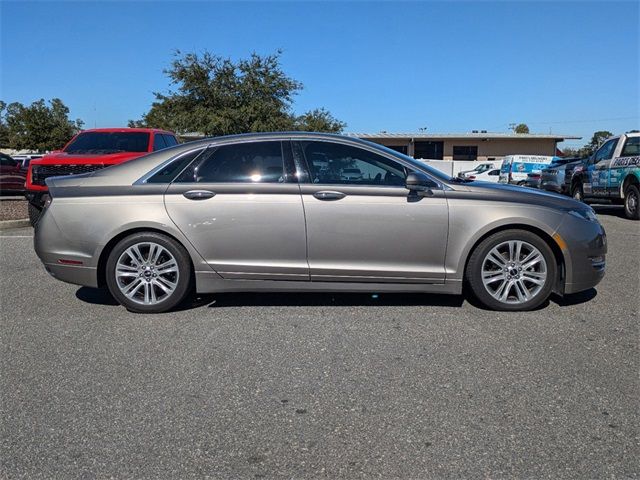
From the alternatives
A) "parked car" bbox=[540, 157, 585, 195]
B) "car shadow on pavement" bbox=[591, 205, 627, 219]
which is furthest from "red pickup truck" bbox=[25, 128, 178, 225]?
"parked car" bbox=[540, 157, 585, 195]

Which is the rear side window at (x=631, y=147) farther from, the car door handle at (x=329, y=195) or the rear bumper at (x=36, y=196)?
the rear bumper at (x=36, y=196)

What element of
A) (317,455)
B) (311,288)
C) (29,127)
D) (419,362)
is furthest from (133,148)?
(29,127)

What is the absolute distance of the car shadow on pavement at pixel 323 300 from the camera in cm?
538

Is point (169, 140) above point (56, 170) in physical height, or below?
above

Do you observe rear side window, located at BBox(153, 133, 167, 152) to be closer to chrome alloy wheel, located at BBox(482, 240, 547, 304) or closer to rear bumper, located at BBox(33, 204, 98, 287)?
rear bumper, located at BBox(33, 204, 98, 287)

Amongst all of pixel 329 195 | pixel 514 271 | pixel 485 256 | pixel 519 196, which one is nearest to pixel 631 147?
pixel 519 196

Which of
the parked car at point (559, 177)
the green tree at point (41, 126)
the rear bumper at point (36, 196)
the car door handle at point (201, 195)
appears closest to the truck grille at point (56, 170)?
the rear bumper at point (36, 196)

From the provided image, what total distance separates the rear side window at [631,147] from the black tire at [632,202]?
786mm

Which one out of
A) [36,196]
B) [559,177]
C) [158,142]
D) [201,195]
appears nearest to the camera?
[201,195]

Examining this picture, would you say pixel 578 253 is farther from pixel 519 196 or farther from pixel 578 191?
pixel 578 191

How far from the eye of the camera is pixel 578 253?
16.3ft

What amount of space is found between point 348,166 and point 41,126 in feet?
151

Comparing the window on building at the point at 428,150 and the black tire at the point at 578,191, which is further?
the window on building at the point at 428,150

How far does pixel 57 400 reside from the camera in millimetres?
3400
